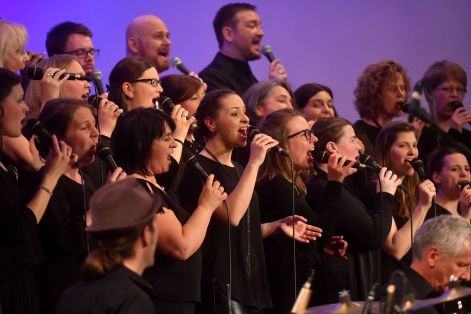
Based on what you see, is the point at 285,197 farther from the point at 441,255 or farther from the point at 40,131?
the point at 40,131

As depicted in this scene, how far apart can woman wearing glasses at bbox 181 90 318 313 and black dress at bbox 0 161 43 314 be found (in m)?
0.81

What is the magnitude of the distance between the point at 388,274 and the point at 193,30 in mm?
2813

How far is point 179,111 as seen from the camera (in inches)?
197

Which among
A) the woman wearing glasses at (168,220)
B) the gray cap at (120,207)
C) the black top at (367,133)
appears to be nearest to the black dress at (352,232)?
the black top at (367,133)

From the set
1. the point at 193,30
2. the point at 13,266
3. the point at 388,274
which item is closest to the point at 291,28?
the point at 193,30

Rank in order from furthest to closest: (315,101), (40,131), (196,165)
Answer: (315,101) → (196,165) → (40,131)

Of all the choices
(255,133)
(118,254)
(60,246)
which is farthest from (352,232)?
(118,254)

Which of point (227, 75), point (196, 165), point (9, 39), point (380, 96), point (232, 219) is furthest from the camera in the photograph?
point (227, 75)

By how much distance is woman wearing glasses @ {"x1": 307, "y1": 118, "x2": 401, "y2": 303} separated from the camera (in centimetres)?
529

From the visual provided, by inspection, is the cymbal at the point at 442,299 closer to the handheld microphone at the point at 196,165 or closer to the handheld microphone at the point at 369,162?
the handheld microphone at the point at 196,165

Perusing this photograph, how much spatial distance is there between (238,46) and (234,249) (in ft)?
7.63

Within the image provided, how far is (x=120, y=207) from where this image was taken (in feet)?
10.4

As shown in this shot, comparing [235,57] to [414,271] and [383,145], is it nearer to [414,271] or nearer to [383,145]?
[383,145]

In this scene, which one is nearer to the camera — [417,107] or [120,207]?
[120,207]
